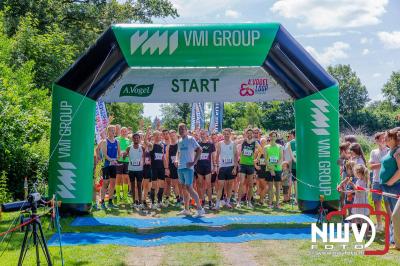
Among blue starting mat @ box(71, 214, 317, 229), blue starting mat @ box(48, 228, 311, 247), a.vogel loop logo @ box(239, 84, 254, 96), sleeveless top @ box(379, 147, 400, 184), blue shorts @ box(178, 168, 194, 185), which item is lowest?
blue starting mat @ box(48, 228, 311, 247)

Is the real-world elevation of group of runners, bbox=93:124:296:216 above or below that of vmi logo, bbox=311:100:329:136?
below

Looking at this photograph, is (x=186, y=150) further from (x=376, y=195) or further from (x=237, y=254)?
(x=376, y=195)

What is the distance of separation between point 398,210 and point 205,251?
2.85 metres

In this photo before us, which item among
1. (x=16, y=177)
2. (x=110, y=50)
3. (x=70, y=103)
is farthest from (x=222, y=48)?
(x=16, y=177)

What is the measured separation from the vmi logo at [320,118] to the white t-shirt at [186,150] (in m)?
2.54

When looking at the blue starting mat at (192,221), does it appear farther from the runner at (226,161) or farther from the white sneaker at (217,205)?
the runner at (226,161)

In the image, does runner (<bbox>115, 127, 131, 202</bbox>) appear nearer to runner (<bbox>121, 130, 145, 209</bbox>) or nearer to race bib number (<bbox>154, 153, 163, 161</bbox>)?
runner (<bbox>121, 130, 145, 209</bbox>)

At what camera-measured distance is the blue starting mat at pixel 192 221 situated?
8.85 metres

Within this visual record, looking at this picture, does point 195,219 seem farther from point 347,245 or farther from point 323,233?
point 347,245

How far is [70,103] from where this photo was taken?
370 inches

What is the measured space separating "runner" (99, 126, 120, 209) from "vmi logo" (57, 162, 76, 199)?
4.92ft

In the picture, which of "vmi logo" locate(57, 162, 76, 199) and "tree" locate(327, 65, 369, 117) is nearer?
"vmi logo" locate(57, 162, 76, 199)

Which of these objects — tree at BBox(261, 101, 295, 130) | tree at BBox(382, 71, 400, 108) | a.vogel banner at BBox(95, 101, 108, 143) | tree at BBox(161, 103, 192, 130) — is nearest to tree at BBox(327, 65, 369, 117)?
tree at BBox(382, 71, 400, 108)

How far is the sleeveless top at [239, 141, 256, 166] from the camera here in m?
11.0
